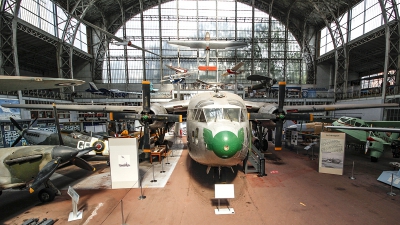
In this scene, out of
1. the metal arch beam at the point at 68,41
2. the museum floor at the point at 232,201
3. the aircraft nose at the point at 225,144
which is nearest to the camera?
the aircraft nose at the point at 225,144

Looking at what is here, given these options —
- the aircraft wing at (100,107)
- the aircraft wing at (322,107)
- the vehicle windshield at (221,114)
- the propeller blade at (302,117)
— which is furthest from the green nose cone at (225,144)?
the aircraft wing at (322,107)

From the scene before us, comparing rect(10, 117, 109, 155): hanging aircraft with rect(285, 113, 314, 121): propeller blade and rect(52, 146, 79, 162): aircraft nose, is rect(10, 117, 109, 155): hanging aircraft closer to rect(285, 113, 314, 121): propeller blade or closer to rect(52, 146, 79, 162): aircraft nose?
rect(52, 146, 79, 162): aircraft nose

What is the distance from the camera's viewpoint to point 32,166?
7.21 metres

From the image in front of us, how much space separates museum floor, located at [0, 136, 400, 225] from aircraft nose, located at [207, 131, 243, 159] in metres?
2.31

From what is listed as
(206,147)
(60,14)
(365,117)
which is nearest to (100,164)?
(206,147)

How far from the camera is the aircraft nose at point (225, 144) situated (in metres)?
6.10

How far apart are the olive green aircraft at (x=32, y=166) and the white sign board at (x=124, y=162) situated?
64.2 inches

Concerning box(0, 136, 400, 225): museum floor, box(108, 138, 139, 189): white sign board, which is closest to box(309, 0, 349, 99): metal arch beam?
box(0, 136, 400, 225): museum floor

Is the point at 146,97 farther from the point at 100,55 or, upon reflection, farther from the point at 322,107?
the point at 100,55

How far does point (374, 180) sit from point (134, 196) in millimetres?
12477

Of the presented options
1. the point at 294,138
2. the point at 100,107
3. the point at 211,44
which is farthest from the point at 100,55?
the point at 294,138

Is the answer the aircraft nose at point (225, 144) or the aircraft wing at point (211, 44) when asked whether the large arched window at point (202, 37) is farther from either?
the aircraft nose at point (225, 144)

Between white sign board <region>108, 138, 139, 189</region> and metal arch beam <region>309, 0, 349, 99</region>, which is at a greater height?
metal arch beam <region>309, 0, 349, 99</region>

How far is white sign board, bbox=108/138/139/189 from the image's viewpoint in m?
8.62
